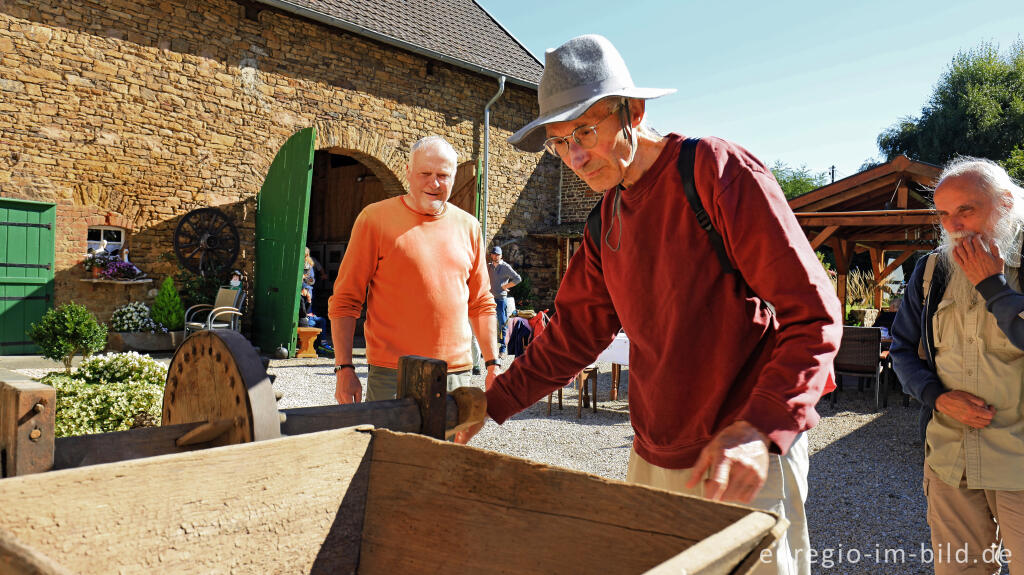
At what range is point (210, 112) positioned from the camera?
408 inches

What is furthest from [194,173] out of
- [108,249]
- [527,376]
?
[527,376]

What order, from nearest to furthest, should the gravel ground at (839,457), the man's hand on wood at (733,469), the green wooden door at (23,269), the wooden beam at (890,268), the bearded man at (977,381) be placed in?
the man's hand on wood at (733,469) < the bearded man at (977,381) < the gravel ground at (839,457) < the green wooden door at (23,269) < the wooden beam at (890,268)

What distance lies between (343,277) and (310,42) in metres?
9.71

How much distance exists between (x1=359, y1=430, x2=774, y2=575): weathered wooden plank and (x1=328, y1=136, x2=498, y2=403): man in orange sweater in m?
1.54

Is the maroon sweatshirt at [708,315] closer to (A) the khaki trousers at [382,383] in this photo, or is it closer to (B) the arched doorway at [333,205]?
(A) the khaki trousers at [382,383]

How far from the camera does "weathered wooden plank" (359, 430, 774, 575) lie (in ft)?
3.17

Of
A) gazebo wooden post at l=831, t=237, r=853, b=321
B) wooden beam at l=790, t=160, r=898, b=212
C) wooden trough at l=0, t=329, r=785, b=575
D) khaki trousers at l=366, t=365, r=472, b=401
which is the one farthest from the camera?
gazebo wooden post at l=831, t=237, r=853, b=321

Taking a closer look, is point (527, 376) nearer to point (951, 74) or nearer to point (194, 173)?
point (194, 173)

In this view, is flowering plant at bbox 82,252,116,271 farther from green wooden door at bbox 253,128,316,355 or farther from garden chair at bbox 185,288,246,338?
green wooden door at bbox 253,128,316,355

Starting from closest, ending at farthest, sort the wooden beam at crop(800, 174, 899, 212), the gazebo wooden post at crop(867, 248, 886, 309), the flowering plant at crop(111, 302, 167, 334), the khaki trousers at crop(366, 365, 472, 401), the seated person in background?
the khaki trousers at crop(366, 365, 472, 401)
the wooden beam at crop(800, 174, 899, 212)
the flowering plant at crop(111, 302, 167, 334)
the seated person in background
the gazebo wooden post at crop(867, 248, 886, 309)

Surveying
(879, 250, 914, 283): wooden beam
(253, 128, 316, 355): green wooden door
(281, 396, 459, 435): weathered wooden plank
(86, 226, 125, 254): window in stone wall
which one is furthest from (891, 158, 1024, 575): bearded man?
(879, 250, 914, 283): wooden beam

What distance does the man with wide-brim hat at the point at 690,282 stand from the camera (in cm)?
125

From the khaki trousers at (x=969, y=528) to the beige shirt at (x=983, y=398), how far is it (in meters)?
0.05

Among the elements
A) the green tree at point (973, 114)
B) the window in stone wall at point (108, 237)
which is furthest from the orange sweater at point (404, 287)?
the green tree at point (973, 114)
